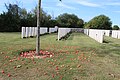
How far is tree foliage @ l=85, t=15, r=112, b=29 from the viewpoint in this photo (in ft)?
214

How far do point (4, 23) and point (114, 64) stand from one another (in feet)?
103

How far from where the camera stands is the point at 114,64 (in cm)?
647

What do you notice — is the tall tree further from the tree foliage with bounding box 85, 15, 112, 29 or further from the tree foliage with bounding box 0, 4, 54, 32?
the tree foliage with bounding box 0, 4, 54, 32

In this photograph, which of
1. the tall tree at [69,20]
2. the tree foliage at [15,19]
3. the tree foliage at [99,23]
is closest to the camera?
the tree foliage at [15,19]

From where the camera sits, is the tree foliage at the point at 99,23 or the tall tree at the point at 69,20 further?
the tree foliage at the point at 99,23

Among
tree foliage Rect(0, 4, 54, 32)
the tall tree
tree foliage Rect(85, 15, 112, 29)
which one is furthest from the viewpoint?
tree foliage Rect(85, 15, 112, 29)

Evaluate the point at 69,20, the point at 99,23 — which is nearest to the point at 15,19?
the point at 69,20

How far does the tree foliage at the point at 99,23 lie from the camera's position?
6512 centimetres

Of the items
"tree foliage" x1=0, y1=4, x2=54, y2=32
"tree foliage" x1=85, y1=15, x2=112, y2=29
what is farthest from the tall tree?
"tree foliage" x1=0, y1=4, x2=54, y2=32

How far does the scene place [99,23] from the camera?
66625 millimetres

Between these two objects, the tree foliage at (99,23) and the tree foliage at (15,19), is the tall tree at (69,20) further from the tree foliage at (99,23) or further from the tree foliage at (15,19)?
the tree foliage at (15,19)

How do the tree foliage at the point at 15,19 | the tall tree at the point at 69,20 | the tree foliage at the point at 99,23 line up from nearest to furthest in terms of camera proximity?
the tree foliage at the point at 15,19 < the tall tree at the point at 69,20 < the tree foliage at the point at 99,23

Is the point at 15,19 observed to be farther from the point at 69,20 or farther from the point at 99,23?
the point at 99,23

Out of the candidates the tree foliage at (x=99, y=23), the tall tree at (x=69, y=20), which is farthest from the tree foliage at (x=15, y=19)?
the tree foliage at (x=99, y=23)
